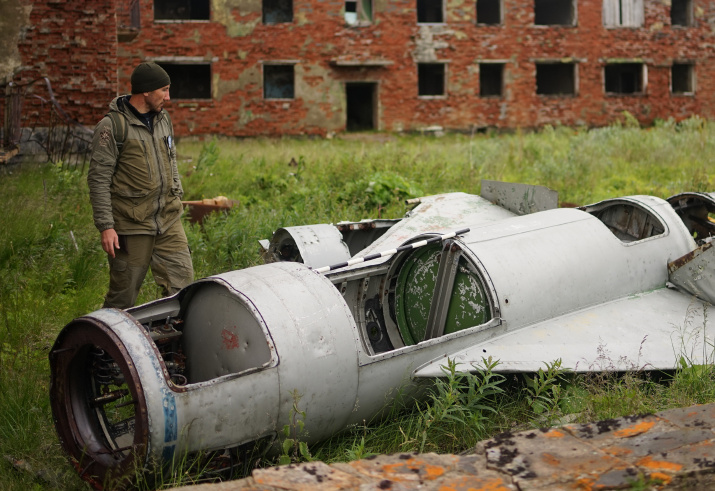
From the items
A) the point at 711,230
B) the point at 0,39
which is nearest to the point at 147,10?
the point at 0,39

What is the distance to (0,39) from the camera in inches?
486

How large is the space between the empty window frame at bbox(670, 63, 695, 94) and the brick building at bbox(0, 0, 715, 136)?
0.21ft

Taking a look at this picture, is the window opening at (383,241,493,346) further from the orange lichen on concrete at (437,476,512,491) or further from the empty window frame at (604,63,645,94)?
the empty window frame at (604,63,645,94)

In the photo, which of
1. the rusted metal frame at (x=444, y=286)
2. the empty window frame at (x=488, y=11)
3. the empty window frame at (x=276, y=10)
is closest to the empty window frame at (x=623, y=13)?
the empty window frame at (x=488, y=11)

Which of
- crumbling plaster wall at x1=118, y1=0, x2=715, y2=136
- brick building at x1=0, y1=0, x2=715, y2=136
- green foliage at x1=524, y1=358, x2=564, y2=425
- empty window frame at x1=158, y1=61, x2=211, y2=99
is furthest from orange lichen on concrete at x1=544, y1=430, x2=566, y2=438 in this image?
empty window frame at x1=158, y1=61, x2=211, y2=99

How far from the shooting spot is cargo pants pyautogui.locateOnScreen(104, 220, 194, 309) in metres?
5.34

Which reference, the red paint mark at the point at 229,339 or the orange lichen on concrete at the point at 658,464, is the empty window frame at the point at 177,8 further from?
A: the orange lichen on concrete at the point at 658,464

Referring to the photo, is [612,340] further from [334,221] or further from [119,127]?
[334,221]

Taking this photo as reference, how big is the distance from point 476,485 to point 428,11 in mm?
29669

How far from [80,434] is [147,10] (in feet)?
65.2

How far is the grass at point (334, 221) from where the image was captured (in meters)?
4.37

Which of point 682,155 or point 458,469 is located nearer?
point 458,469

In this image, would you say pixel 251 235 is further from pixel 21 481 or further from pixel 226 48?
pixel 226 48

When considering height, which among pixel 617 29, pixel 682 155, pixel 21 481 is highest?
pixel 617 29
